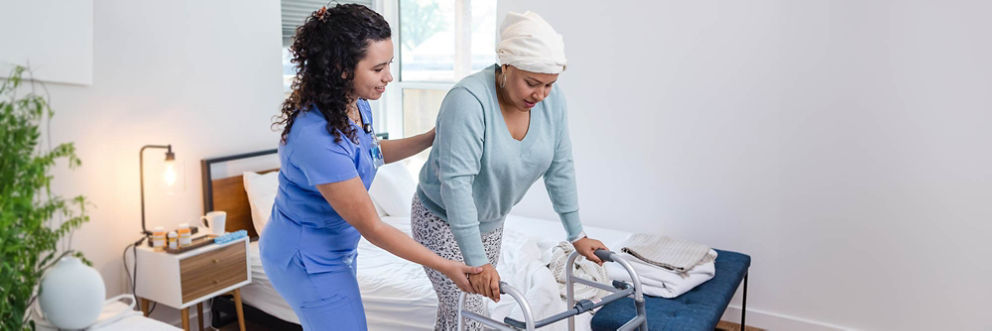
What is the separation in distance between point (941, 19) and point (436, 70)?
8.28 ft

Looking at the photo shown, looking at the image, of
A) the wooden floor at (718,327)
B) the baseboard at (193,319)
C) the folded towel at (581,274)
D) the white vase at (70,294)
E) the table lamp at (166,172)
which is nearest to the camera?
the white vase at (70,294)

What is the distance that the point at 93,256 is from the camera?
2637 mm

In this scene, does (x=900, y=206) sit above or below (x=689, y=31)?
below

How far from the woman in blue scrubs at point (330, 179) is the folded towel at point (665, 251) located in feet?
4.83

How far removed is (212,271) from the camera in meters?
2.70

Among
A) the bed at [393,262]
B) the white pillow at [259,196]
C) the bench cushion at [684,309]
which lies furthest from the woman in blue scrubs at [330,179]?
the white pillow at [259,196]

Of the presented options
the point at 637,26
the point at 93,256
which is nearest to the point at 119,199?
the point at 93,256

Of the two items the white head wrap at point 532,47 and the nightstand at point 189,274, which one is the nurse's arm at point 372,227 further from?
the nightstand at point 189,274

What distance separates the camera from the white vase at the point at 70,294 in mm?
1807

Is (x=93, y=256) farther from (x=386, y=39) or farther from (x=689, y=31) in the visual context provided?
(x=689, y=31)

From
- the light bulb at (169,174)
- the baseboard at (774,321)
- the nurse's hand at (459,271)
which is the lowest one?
the baseboard at (774,321)

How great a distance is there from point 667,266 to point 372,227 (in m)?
1.58

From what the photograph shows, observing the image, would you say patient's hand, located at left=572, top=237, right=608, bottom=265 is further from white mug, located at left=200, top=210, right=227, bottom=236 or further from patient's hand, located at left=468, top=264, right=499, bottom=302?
white mug, located at left=200, top=210, right=227, bottom=236

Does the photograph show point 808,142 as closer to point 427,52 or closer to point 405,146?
point 405,146
